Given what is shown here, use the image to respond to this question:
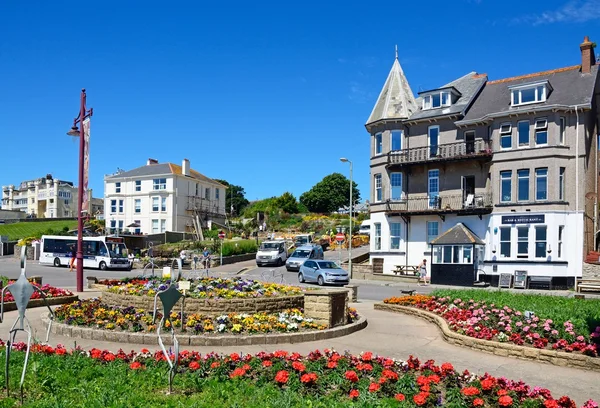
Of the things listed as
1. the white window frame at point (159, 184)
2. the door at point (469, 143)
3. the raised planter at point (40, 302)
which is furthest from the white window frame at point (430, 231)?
the white window frame at point (159, 184)

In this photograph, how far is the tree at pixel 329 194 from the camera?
95062 mm

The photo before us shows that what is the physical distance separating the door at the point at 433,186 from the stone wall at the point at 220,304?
25.0 m

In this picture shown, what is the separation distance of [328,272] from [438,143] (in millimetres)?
14574

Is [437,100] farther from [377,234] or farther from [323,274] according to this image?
[323,274]

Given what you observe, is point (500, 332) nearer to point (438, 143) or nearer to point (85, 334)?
point (85, 334)

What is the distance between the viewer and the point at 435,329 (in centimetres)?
1360

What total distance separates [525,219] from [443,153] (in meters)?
7.30

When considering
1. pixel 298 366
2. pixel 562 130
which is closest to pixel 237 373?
pixel 298 366

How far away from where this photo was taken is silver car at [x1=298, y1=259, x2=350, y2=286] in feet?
93.1

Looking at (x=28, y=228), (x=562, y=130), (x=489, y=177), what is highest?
(x=562, y=130)

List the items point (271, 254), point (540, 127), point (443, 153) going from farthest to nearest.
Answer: point (271, 254) < point (443, 153) < point (540, 127)

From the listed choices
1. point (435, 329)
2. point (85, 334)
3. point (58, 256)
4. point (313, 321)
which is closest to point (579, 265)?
point (435, 329)

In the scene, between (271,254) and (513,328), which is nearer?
(513,328)

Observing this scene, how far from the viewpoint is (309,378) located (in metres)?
6.71
